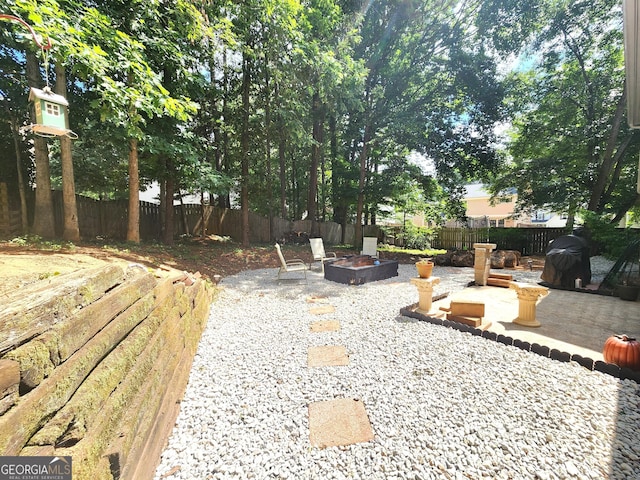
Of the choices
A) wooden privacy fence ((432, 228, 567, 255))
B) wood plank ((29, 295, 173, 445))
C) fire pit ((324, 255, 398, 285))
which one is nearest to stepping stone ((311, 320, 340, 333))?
wood plank ((29, 295, 173, 445))

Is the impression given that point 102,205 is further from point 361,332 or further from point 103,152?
point 361,332

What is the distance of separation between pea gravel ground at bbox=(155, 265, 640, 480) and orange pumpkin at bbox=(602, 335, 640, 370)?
0.21 meters

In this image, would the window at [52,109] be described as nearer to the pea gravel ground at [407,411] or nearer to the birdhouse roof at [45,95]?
the birdhouse roof at [45,95]

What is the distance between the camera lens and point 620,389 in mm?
2186

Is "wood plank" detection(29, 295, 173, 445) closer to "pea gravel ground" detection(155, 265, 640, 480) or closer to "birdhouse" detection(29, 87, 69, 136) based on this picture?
"pea gravel ground" detection(155, 265, 640, 480)

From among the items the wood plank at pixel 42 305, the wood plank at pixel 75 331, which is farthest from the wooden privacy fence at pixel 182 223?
the wood plank at pixel 42 305

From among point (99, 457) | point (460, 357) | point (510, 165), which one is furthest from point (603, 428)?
point (510, 165)

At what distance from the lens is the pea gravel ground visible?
1558mm

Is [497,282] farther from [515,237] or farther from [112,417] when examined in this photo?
[515,237]

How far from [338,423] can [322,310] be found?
2.42m

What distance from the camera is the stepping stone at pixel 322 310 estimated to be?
422 cm

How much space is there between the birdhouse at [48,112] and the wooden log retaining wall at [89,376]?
157 cm

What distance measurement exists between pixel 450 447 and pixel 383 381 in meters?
0.74

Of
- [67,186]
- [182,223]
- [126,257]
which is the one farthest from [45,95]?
[182,223]
